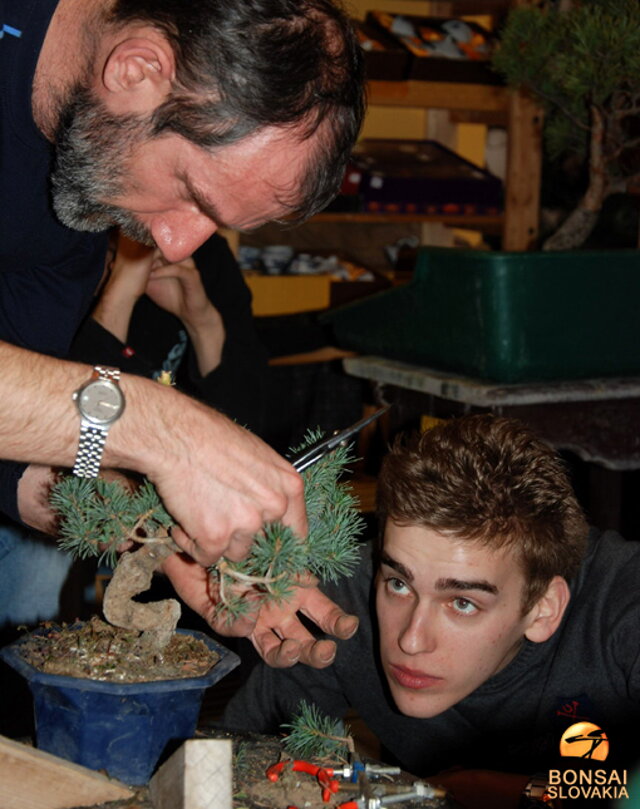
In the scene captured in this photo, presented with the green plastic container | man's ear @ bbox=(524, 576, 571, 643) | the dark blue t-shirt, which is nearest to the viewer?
the dark blue t-shirt

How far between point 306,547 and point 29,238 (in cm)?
67

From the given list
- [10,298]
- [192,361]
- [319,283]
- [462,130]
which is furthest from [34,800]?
[462,130]

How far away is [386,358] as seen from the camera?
2510 mm

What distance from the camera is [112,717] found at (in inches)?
42.3

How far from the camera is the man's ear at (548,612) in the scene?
1.63 m

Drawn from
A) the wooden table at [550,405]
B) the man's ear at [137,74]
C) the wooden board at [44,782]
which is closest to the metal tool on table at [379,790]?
the wooden board at [44,782]

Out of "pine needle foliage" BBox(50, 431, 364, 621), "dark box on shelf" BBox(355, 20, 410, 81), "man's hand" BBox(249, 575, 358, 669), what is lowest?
"man's hand" BBox(249, 575, 358, 669)

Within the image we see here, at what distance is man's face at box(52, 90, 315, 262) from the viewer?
123 centimetres

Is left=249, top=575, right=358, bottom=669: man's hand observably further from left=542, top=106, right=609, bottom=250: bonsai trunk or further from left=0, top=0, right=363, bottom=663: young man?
left=542, top=106, right=609, bottom=250: bonsai trunk

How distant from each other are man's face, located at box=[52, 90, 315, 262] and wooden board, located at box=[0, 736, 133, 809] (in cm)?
62

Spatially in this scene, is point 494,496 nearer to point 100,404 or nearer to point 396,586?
point 396,586

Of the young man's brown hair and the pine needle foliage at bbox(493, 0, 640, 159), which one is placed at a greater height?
the pine needle foliage at bbox(493, 0, 640, 159)

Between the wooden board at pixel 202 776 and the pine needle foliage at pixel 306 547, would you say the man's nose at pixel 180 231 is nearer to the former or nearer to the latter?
the pine needle foliage at pixel 306 547

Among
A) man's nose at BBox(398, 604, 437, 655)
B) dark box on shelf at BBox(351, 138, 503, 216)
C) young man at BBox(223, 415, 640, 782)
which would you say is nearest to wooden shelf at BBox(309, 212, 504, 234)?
dark box on shelf at BBox(351, 138, 503, 216)
